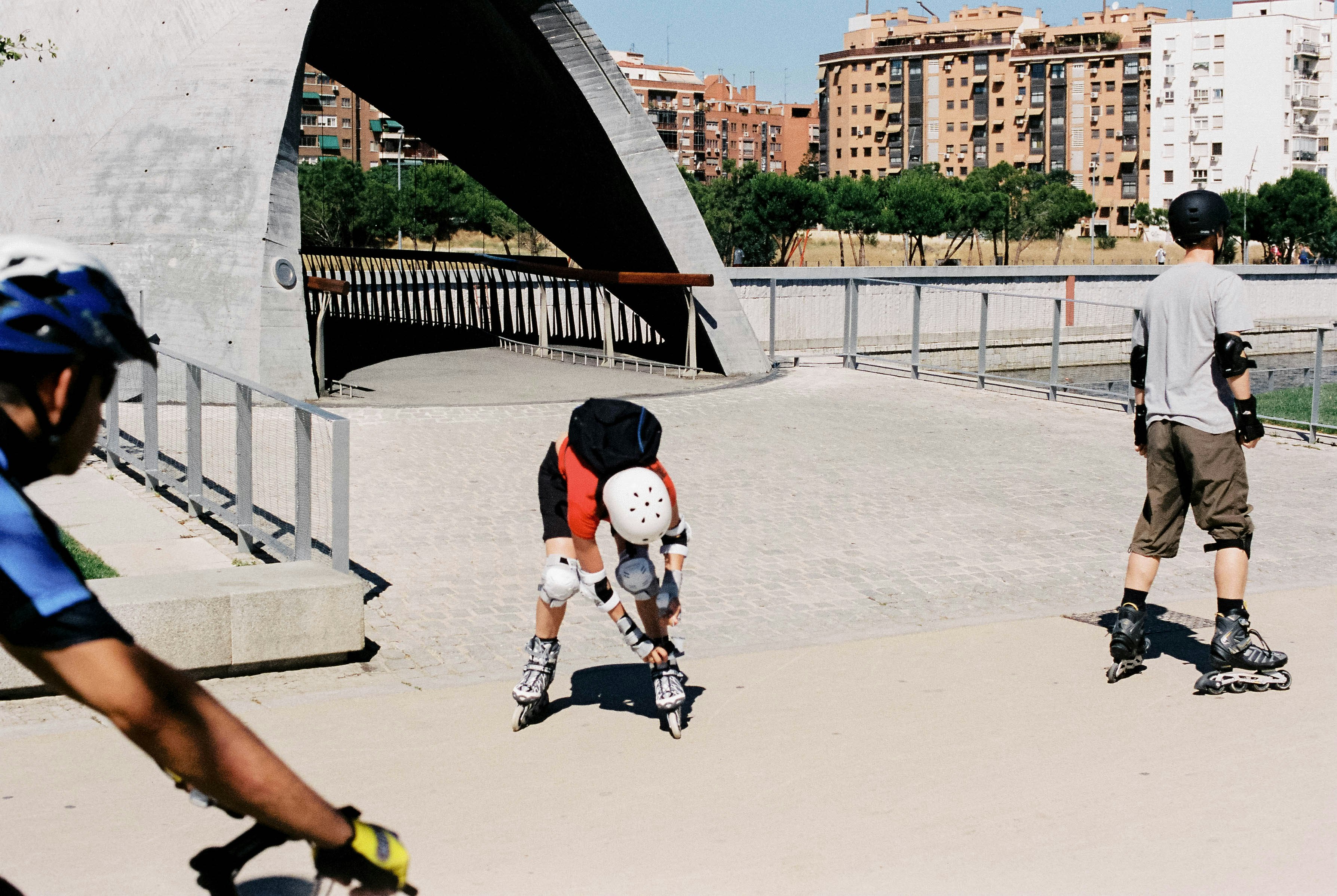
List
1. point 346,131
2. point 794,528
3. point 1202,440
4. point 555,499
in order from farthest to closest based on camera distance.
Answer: point 346,131, point 794,528, point 1202,440, point 555,499

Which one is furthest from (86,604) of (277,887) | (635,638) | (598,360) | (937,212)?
(937,212)

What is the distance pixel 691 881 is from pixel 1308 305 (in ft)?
155

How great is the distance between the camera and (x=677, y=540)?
18.2 feet

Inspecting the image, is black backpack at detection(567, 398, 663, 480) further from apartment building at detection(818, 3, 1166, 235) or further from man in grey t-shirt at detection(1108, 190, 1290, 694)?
apartment building at detection(818, 3, 1166, 235)

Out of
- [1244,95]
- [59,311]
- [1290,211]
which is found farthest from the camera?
[1244,95]

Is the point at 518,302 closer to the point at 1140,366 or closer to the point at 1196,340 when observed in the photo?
the point at 1140,366

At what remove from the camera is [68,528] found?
910cm

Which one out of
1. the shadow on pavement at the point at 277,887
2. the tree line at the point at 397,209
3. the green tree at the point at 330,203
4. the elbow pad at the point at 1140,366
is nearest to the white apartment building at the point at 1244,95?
the tree line at the point at 397,209

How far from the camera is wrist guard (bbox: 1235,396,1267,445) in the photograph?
613 centimetres

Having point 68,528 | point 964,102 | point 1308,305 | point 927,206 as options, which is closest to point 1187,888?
point 68,528

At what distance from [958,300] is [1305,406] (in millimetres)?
14088

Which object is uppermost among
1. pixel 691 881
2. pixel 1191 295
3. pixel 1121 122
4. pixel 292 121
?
pixel 1121 122

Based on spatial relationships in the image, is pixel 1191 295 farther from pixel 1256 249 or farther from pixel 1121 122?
pixel 1121 122

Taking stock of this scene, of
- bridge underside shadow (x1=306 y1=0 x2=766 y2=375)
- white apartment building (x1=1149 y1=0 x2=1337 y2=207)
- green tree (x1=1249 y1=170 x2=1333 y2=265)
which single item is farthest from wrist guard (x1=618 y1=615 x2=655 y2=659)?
white apartment building (x1=1149 y1=0 x2=1337 y2=207)
